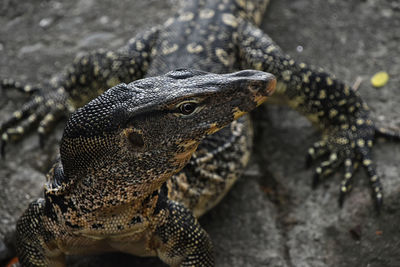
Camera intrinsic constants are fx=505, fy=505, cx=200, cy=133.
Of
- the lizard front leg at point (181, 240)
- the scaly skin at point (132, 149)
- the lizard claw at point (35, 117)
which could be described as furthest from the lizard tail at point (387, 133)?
the lizard claw at point (35, 117)

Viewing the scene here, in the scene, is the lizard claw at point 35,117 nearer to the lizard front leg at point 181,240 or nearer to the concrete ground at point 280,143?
the concrete ground at point 280,143

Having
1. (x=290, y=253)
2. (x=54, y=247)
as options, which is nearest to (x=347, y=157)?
(x=290, y=253)

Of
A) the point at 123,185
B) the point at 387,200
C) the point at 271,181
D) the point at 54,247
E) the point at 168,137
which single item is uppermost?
the point at 168,137

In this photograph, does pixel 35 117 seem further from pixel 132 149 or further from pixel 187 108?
pixel 187 108

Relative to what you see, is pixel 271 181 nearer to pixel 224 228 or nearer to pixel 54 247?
pixel 224 228

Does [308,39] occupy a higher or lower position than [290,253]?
higher

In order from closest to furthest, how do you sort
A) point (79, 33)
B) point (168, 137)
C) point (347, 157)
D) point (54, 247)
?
point (168, 137)
point (54, 247)
point (347, 157)
point (79, 33)

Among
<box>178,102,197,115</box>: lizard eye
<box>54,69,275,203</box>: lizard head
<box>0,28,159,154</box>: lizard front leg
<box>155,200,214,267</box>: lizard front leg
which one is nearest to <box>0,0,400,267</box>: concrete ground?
<box>0,28,159,154</box>: lizard front leg
